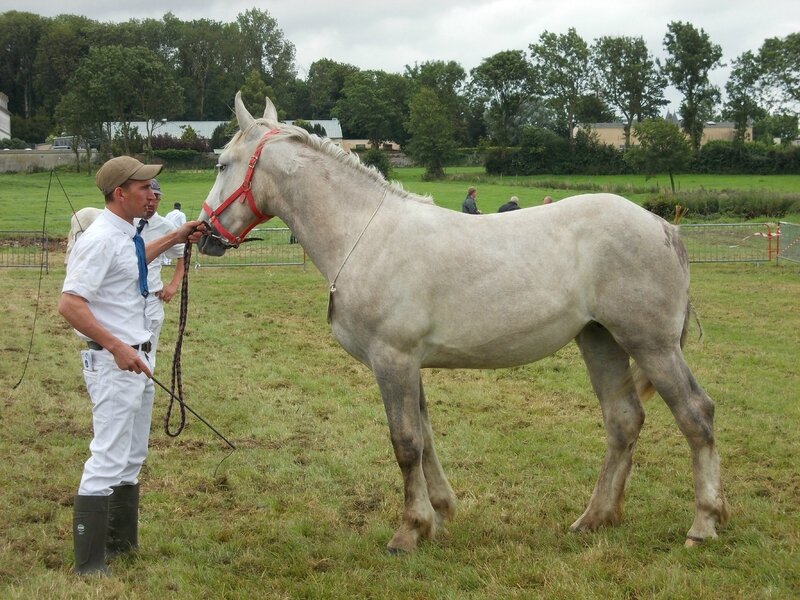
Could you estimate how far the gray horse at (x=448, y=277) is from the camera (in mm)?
5043

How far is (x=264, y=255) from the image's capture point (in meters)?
22.9

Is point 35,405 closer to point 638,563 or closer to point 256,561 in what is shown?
point 256,561

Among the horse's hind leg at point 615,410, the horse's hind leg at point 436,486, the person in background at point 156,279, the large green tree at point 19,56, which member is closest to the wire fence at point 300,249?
the person in background at point 156,279

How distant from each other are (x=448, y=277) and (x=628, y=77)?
88221 millimetres

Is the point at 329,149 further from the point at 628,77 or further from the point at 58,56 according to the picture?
the point at 58,56

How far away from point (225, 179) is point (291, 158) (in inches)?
19.1

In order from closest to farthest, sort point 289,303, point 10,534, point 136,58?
point 10,534, point 289,303, point 136,58

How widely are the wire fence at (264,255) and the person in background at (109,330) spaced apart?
16581 millimetres

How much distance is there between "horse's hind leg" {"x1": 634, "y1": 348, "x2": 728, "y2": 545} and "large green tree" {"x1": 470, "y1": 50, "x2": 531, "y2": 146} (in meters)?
79.2

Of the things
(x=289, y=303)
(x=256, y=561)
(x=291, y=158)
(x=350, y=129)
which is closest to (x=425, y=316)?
(x=291, y=158)

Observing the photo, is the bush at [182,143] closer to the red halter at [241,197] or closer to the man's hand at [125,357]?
the red halter at [241,197]

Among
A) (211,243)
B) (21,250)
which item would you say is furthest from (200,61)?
(211,243)

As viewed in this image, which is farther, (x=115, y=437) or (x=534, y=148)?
(x=534, y=148)

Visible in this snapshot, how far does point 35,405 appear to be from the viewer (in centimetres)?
867
